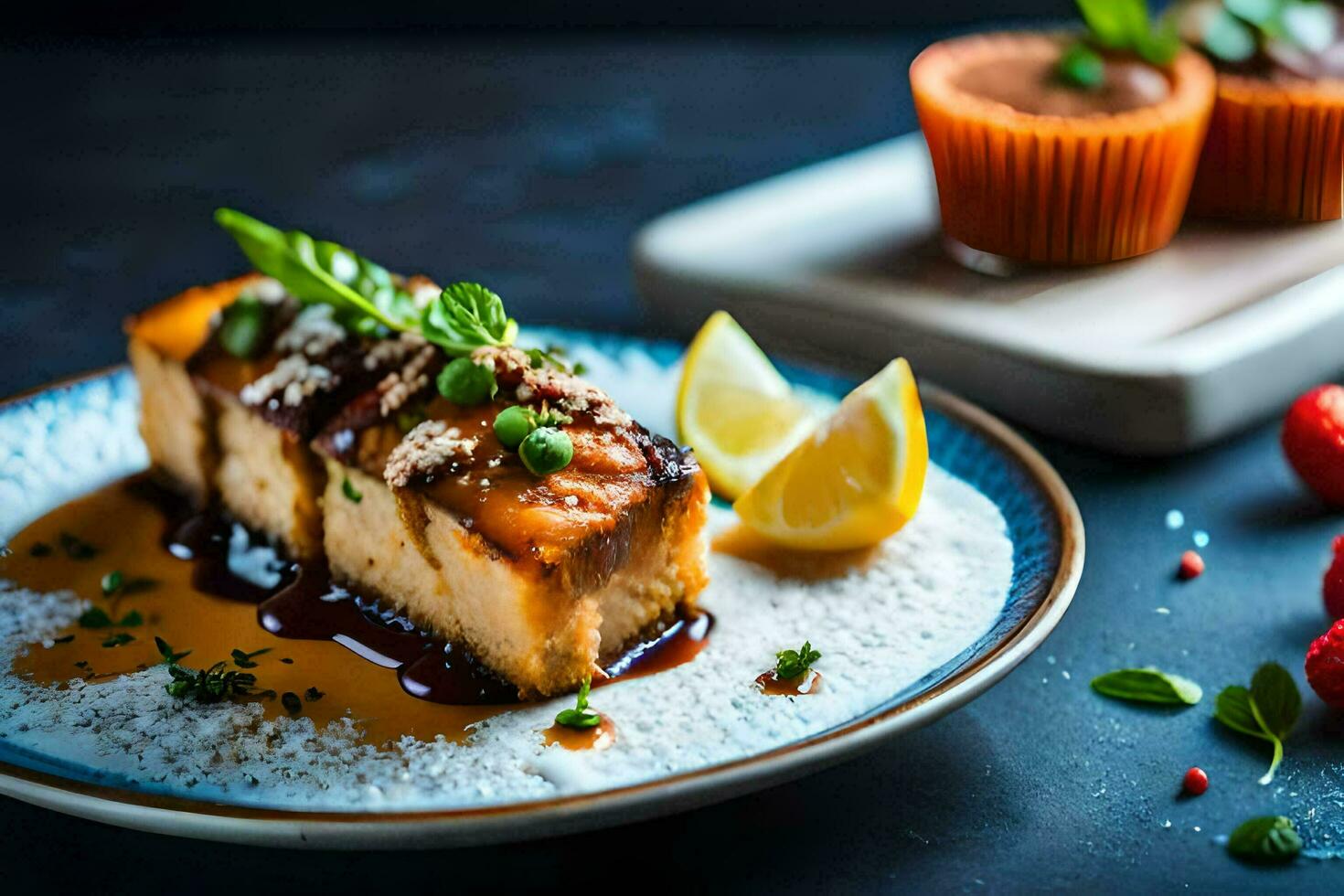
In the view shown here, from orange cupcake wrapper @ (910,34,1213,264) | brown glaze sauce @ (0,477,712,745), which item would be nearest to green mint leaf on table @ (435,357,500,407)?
brown glaze sauce @ (0,477,712,745)

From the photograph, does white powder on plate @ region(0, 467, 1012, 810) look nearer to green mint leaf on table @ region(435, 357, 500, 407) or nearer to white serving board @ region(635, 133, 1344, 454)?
green mint leaf on table @ region(435, 357, 500, 407)

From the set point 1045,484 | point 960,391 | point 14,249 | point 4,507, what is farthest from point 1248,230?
point 14,249

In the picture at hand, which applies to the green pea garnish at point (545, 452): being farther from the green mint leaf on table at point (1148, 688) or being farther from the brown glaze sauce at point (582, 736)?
the green mint leaf on table at point (1148, 688)

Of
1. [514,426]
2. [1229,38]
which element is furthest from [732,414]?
[1229,38]

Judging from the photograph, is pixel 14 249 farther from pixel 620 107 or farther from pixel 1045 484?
pixel 1045 484

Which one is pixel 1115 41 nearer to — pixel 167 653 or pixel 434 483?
pixel 434 483

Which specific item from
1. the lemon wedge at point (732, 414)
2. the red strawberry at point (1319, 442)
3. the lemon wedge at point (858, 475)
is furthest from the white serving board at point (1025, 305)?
the lemon wedge at point (858, 475)
